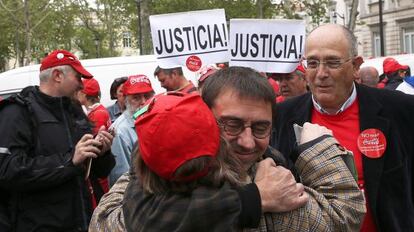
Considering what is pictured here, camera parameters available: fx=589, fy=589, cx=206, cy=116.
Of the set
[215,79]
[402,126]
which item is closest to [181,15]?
[402,126]

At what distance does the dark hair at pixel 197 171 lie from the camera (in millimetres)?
1545

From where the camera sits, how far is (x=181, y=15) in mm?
5441

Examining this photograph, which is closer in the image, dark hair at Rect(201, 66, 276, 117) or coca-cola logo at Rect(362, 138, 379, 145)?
dark hair at Rect(201, 66, 276, 117)

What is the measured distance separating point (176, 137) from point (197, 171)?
11 centimetres

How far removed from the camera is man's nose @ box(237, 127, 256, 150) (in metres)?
1.76

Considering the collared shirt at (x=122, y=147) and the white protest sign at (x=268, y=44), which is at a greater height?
the white protest sign at (x=268, y=44)

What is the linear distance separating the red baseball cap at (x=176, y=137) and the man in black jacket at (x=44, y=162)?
93.2 inches

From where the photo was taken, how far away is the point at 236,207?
158 centimetres

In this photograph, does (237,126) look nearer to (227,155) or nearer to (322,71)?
(227,155)

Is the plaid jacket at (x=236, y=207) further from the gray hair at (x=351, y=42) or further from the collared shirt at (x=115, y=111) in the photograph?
the collared shirt at (x=115, y=111)

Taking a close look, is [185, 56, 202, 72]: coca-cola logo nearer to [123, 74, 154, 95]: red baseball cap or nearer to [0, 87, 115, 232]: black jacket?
[123, 74, 154, 95]: red baseball cap

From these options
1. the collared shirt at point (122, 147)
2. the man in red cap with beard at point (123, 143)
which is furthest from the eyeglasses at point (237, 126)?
the collared shirt at point (122, 147)

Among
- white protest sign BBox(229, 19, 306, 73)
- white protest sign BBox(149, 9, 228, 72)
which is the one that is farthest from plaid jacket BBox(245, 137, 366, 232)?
white protest sign BBox(149, 9, 228, 72)

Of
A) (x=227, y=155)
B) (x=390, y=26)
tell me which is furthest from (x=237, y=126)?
(x=390, y=26)
